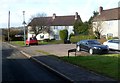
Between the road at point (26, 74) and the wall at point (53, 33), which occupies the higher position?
the wall at point (53, 33)

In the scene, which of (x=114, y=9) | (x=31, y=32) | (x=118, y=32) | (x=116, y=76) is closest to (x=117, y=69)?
(x=116, y=76)

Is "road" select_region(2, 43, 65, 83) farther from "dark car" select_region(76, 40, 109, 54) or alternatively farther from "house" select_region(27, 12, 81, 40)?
"house" select_region(27, 12, 81, 40)

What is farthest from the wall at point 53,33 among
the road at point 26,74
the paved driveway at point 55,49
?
the road at point 26,74

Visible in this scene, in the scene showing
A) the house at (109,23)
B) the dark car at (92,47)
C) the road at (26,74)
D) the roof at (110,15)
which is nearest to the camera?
the road at (26,74)

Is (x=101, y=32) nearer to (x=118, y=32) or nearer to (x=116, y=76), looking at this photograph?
(x=118, y=32)

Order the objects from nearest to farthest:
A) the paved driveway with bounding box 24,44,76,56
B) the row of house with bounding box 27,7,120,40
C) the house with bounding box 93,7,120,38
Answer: the paved driveway with bounding box 24,44,76,56, the house with bounding box 93,7,120,38, the row of house with bounding box 27,7,120,40

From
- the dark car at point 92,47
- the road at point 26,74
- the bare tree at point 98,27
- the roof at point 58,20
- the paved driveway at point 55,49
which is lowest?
the road at point 26,74

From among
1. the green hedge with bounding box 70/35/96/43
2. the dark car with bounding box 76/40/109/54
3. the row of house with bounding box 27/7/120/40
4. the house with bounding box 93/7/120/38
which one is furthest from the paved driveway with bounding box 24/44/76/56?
the house with bounding box 93/7/120/38

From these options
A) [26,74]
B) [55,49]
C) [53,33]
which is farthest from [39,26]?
[26,74]

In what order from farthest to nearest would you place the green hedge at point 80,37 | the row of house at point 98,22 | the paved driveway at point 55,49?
the row of house at point 98,22, the green hedge at point 80,37, the paved driveway at point 55,49

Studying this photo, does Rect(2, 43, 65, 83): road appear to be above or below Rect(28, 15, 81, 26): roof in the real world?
below

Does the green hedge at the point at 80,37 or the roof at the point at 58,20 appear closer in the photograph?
the green hedge at the point at 80,37

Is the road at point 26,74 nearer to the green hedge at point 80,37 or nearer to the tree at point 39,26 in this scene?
the green hedge at point 80,37

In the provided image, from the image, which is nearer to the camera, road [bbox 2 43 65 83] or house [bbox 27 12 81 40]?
road [bbox 2 43 65 83]
